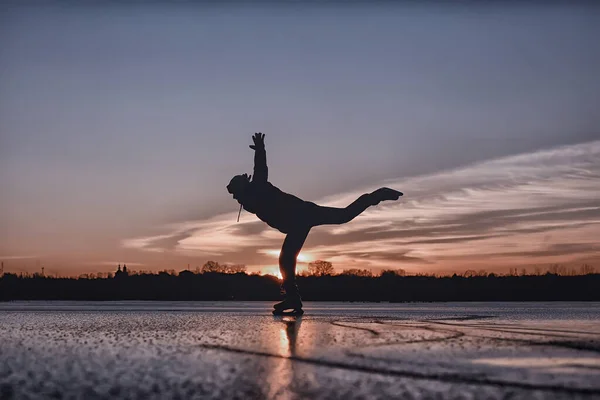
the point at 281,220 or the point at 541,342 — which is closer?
the point at 541,342

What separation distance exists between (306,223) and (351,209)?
3.28ft

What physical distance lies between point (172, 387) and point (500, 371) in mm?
2331

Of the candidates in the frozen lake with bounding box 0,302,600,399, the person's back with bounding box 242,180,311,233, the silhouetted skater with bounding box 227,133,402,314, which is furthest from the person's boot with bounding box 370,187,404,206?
the frozen lake with bounding box 0,302,600,399

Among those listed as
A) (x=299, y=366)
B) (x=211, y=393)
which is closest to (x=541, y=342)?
(x=299, y=366)

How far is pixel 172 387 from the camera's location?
421 centimetres

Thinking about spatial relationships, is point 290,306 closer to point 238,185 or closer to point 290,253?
point 290,253

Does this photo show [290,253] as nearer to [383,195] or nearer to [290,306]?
[290,306]

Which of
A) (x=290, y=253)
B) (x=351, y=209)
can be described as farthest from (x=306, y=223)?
(x=351, y=209)

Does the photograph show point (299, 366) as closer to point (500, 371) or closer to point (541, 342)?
point (500, 371)

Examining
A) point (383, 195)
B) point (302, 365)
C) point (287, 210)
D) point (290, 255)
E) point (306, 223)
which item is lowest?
point (302, 365)

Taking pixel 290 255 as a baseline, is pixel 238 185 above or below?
above

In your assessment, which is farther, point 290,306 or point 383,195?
point 290,306

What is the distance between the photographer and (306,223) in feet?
44.2

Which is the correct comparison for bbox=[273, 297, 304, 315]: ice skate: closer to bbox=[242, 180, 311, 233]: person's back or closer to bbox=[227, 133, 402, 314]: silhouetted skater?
bbox=[227, 133, 402, 314]: silhouetted skater
